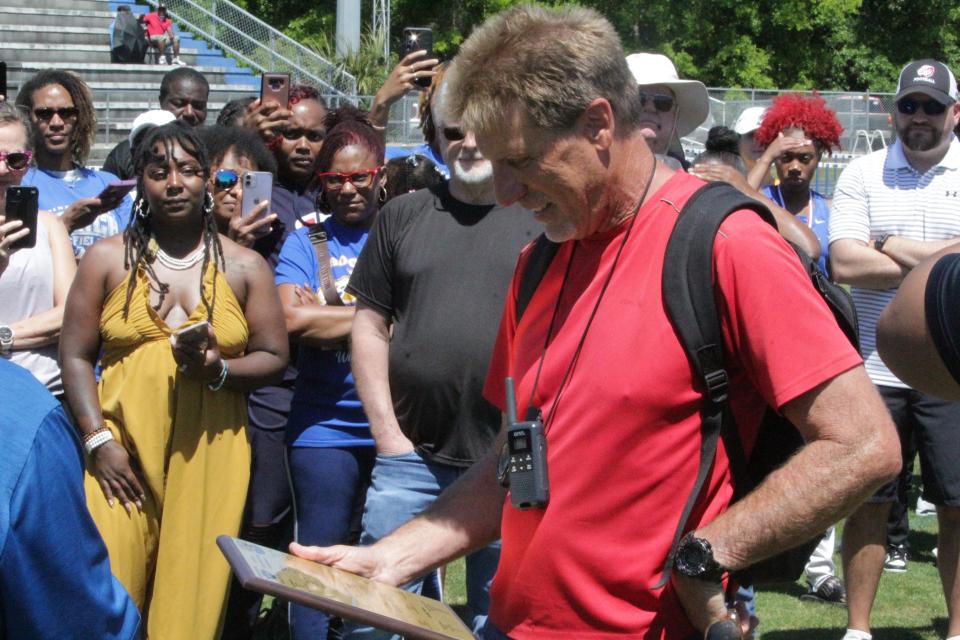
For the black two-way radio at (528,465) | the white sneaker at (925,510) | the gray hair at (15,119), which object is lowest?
the white sneaker at (925,510)

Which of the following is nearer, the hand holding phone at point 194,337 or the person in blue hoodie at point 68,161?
the hand holding phone at point 194,337

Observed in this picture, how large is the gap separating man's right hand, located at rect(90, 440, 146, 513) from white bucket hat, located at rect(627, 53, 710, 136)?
246 centimetres

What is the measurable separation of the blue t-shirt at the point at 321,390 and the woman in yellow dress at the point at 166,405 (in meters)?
0.17

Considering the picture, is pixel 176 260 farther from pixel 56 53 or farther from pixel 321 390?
pixel 56 53

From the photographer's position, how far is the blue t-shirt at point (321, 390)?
484cm

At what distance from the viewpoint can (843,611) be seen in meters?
6.28

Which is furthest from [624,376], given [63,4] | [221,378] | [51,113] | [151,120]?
[63,4]

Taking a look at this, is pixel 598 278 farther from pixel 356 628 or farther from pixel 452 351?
pixel 356 628

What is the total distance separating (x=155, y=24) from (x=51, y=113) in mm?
20962

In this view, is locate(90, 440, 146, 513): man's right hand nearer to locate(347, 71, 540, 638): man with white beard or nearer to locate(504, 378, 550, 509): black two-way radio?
locate(347, 71, 540, 638): man with white beard

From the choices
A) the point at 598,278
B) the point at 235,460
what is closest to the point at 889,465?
the point at 598,278

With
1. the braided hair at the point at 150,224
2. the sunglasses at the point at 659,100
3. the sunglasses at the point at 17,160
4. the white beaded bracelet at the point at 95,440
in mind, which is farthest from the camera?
the sunglasses at the point at 17,160

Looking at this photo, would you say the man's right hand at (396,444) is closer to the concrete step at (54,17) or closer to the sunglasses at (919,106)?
the sunglasses at (919,106)

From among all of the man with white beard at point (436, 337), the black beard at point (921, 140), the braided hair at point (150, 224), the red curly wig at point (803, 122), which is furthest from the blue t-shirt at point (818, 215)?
the braided hair at point (150, 224)
